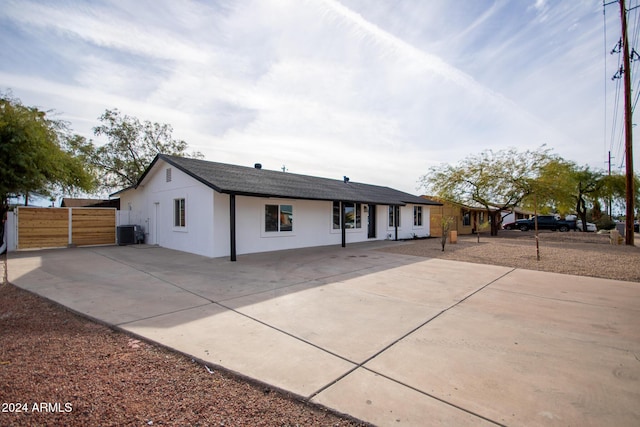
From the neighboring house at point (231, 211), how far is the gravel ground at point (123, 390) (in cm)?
630

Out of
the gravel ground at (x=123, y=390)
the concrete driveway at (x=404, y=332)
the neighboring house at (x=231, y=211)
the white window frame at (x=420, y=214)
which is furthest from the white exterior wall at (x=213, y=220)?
the gravel ground at (x=123, y=390)

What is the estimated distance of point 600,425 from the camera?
2.18 meters

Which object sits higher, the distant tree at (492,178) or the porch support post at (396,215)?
the distant tree at (492,178)

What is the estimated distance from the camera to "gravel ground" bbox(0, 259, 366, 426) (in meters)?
2.19

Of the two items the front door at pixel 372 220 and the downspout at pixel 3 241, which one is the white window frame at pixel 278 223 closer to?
the front door at pixel 372 220

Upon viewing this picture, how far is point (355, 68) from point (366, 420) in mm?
9986

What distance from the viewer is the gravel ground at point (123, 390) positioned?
2.19 meters

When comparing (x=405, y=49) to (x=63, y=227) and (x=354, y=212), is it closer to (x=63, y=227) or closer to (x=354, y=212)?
(x=354, y=212)

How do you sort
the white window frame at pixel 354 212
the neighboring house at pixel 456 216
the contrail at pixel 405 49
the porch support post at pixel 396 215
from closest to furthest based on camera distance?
the contrail at pixel 405 49 < the white window frame at pixel 354 212 < the porch support post at pixel 396 215 < the neighboring house at pixel 456 216

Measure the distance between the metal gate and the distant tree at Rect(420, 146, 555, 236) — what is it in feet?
71.7

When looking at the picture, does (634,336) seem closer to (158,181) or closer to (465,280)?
(465,280)

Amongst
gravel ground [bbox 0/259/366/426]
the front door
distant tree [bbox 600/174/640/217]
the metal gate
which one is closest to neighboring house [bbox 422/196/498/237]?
the front door

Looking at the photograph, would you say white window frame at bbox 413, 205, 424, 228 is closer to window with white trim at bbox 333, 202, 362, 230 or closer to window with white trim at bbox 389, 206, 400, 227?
window with white trim at bbox 389, 206, 400, 227

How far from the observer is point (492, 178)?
21281mm
